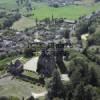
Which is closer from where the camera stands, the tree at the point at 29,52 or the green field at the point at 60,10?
the tree at the point at 29,52

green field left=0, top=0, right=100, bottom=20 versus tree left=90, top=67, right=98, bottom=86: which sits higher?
tree left=90, top=67, right=98, bottom=86

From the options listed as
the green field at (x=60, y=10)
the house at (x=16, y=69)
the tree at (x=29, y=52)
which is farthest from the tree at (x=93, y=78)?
the green field at (x=60, y=10)

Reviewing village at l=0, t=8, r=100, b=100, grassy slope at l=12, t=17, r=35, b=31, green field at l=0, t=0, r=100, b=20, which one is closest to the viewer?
village at l=0, t=8, r=100, b=100

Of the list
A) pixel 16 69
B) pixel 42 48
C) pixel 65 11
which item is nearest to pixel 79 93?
pixel 16 69

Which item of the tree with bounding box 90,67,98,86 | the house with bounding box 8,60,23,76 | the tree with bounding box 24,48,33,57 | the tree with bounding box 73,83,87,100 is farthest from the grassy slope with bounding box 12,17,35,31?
the tree with bounding box 73,83,87,100

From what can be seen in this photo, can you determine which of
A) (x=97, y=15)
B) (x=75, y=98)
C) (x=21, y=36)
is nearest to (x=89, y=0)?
(x=97, y=15)

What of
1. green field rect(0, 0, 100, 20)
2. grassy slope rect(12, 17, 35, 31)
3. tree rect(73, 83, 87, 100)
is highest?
tree rect(73, 83, 87, 100)

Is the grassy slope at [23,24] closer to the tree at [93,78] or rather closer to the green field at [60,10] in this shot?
the green field at [60,10]

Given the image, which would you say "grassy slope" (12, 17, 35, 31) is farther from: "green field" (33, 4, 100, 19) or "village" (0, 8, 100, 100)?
"green field" (33, 4, 100, 19)

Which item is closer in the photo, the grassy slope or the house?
the house

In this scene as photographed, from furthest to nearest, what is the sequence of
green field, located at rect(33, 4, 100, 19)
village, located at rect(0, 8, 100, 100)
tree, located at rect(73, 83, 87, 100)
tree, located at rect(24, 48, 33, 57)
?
green field, located at rect(33, 4, 100, 19) → tree, located at rect(24, 48, 33, 57) → village, located at rect(0, 8, 100, 100) → tree, located at rect(73, 83, 87, 100)

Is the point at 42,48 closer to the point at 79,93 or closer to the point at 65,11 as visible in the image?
the point at 79,93

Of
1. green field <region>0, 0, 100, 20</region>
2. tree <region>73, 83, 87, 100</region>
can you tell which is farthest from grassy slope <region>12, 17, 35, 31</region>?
tree <region>73, 83, 87, 100</region>

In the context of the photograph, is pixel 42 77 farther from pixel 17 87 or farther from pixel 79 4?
pixel 79 4
